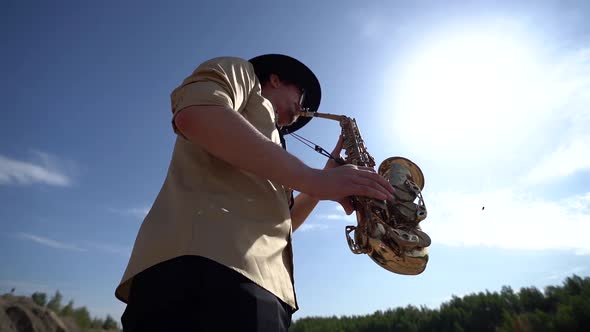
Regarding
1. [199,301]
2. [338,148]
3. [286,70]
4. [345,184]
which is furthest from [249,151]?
[338,148]

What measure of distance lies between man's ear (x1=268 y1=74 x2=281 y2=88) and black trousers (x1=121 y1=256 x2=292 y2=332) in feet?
5.90

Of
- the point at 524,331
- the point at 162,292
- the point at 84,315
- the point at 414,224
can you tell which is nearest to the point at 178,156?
the point at 162,292

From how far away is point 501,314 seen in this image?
866cm

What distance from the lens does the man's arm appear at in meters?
1.43

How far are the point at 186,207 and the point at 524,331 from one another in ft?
28.0

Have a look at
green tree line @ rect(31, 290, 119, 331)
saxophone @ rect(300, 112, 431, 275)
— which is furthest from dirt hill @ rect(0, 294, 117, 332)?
saxophone @ rect(300, 112, 431, 275)

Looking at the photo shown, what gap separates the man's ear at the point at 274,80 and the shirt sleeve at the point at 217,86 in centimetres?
82

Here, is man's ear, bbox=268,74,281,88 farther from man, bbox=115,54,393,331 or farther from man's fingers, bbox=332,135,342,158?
man's fingers, bbox=332,135,342,158

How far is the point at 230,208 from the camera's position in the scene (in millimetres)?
A: 1449

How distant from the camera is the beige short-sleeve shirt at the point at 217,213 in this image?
4.31 ft

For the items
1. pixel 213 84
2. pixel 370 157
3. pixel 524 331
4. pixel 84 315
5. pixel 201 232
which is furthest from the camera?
pixel 84 315

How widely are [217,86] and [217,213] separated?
0.61 meters

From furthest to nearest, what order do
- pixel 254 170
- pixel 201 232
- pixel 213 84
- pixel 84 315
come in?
pixel 84 315 → pixel 213 84 → pixel 254 170 → pixel 201 232

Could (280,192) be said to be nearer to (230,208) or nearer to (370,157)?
(230,208)
